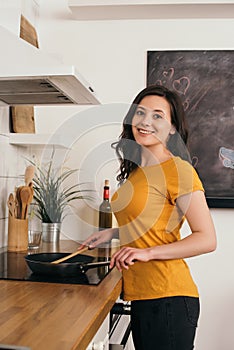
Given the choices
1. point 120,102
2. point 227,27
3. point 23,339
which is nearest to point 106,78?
point 120,102

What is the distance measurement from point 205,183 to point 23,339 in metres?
1.61

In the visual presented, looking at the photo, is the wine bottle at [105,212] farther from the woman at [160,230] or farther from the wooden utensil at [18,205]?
the woman at [160,230]

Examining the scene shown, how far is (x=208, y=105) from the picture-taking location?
2.50m

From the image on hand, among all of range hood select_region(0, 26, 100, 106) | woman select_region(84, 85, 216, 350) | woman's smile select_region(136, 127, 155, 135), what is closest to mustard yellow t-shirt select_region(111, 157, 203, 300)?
woman select_region(84, 85, 216, 350)

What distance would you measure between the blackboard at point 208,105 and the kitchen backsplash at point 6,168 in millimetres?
729

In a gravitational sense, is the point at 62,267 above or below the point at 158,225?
below

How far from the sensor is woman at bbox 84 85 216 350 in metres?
1.51

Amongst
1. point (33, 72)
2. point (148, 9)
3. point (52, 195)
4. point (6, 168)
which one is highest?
point (148, 9)

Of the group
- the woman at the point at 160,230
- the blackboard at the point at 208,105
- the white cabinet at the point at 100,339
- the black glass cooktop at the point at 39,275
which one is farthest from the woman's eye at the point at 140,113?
the blackboard at the point at 208,105

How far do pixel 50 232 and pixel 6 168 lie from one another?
1.16ft

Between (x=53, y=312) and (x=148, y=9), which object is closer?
(x=53, y=312)

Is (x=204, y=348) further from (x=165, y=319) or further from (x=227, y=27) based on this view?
(x=227, y=27)

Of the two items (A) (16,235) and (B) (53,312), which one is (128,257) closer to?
(B) (53,312)

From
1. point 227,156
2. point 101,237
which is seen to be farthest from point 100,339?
point 227,156
